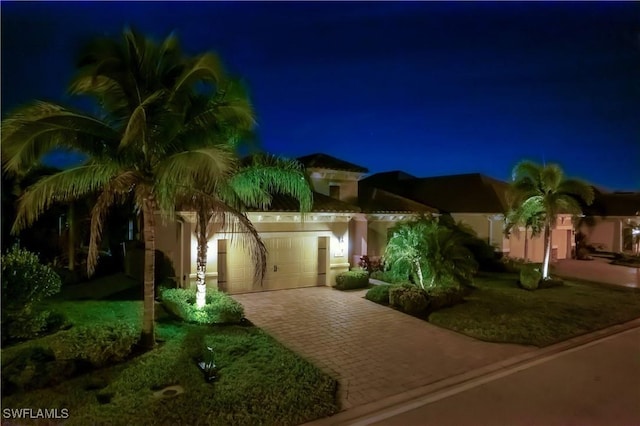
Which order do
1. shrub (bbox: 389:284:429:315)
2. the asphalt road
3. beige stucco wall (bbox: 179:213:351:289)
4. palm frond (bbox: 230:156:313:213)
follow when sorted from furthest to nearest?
beige stucco wall (bbox: 179:213:351:289), shrub (bbox: 389:284:429:315), palm frond (bbox: 230:156:313:213), the asphalt road

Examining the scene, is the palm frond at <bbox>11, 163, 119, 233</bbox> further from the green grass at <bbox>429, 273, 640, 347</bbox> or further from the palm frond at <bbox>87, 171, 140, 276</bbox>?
the green grass at <bbox>429, 273, 640, 347</bbox>

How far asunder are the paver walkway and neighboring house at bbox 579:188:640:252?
4598 mm

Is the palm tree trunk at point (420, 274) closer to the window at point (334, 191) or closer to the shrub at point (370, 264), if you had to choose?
the shrub at point (370, 264)

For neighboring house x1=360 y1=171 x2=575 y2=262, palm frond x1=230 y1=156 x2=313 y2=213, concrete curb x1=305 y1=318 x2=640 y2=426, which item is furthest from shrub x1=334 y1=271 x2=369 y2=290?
neighboring house x1=360 y1=171 x2=575 y2=262

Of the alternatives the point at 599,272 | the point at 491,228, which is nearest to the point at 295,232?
the point at 491,228

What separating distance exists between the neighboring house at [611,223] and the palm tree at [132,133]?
30.6 meters

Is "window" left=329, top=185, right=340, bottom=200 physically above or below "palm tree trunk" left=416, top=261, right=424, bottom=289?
above

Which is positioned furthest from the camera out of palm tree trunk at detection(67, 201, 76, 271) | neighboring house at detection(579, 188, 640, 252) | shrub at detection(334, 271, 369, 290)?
neighboring house at detection(579, 188, 640, 252)

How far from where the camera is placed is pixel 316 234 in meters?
14.7

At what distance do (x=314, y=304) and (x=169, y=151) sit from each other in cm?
688

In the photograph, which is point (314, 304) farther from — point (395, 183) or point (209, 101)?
point (395, 183)

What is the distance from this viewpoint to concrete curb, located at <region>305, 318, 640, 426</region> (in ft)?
18.5

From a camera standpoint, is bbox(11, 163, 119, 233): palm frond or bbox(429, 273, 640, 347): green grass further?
bbox(429, 273, 640, 347): green grass

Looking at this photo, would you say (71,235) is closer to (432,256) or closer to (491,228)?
(432,256)
